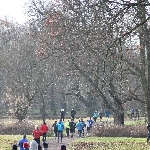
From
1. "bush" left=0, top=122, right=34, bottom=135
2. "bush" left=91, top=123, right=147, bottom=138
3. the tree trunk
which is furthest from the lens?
the tree trunk

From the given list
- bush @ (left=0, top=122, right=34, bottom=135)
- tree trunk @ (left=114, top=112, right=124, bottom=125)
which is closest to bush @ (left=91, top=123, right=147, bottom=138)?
tree trunk @ (left=114, top=112, right=124, bottom=125)

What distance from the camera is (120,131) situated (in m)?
36.2

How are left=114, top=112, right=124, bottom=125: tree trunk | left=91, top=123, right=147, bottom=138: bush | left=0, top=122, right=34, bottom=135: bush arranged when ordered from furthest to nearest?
left=114, top=112, right=124, bottom=125: tree trunk → left=0, top=122, right=34, bottom=135: bush → left=91, top=123, right=147, bottom=138: bush

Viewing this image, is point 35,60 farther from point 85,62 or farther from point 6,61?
point 85,62

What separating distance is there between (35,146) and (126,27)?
6991 millimetres

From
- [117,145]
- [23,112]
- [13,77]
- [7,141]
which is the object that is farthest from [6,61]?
[117,145]

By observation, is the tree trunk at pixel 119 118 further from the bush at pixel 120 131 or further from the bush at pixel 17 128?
the bush at pixel 17 128

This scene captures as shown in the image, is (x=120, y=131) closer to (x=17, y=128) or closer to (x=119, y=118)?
(x=119, y=118)

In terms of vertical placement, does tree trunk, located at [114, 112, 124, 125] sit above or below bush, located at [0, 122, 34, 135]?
above

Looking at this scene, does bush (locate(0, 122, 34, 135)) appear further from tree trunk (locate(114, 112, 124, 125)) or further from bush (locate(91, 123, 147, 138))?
tree trunk (locate(114, 112, 124, 125))

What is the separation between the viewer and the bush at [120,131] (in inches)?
1390

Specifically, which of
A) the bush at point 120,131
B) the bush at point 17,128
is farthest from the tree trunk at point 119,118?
the bush at point 17,128

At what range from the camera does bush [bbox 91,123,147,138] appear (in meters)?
35.3

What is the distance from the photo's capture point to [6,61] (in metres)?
55.4
